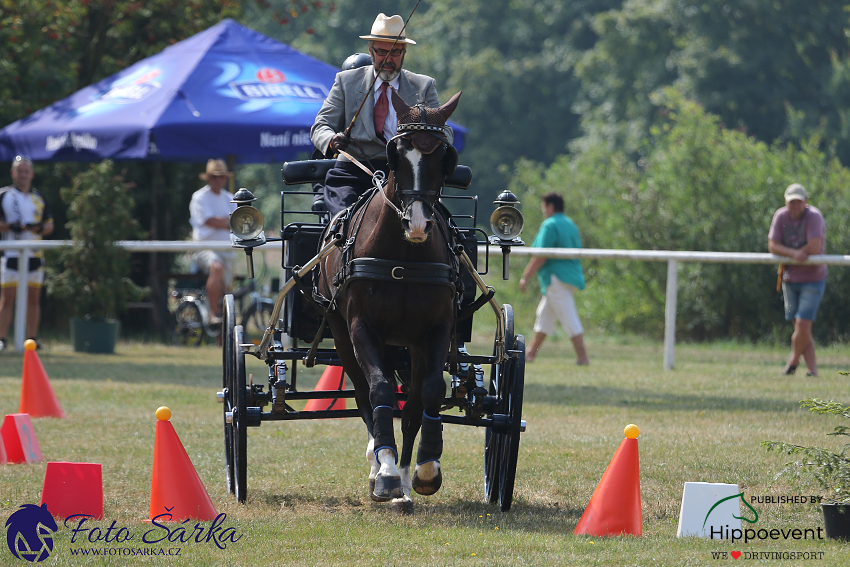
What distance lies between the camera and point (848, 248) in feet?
52.6

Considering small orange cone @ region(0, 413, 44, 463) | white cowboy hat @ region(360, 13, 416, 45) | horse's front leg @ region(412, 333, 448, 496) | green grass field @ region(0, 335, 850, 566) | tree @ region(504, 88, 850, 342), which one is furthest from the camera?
tree @ region(504, 88, 850, 342)

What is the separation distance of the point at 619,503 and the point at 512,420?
2.62 feet

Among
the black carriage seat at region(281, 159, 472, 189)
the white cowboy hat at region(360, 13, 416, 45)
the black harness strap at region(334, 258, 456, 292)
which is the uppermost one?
the white cowboy hat at region(360, 13, 416, 45)

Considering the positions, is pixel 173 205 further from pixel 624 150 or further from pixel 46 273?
pixel 624 150

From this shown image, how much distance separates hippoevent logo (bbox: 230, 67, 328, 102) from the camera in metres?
14.4

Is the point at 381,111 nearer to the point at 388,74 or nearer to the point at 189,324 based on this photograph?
the point at 388,74

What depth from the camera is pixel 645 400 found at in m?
10.4

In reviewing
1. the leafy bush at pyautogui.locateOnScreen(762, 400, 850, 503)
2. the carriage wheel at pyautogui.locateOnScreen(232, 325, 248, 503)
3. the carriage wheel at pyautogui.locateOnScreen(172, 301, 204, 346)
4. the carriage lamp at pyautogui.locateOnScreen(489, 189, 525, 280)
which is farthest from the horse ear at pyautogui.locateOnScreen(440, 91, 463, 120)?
the carriage wheel at pyautogui.locateOnScreen(172, 301, 204, 346)

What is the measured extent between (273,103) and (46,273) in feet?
12.1

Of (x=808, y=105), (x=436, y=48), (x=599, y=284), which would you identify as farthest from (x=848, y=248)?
(x=436, y=48)

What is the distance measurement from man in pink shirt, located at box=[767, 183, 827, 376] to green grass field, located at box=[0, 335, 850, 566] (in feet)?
1.33

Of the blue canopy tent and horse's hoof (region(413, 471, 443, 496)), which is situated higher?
the blue canopy tent

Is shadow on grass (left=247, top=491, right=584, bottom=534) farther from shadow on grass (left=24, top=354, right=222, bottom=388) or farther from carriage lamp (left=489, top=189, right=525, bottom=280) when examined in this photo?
shadow on grass (left=24, top=354, right=222, bottom=388)

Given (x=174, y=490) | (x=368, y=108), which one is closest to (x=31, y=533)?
(x=174, y=490)
